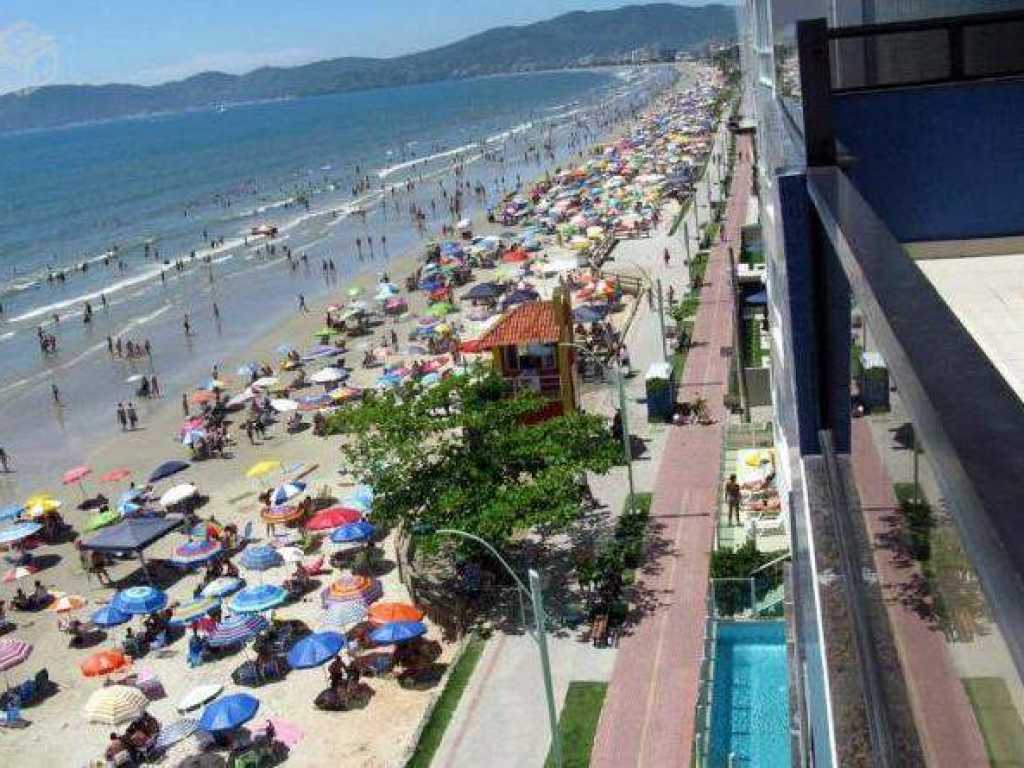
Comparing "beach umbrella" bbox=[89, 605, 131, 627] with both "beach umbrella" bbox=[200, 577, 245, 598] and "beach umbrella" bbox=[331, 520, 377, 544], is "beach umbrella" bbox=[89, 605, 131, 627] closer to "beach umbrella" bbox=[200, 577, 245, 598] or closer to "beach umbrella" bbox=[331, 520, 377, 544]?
"beach umbrella" bbox=[200, 577, 245, 598]

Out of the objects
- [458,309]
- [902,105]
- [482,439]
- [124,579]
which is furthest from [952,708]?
[458,309]

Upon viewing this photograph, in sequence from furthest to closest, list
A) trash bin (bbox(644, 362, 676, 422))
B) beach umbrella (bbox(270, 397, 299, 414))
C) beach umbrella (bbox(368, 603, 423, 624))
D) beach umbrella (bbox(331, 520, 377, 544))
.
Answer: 1. beach umbrella (bbox(270, 397, 299, 414))
2. trash bin (bbox(644, 362, 676, 422))
3. beach umbrella (bbox(331, 520, 377, 544))
4. beach umbrella (bbox(368, 603, 423, 624))

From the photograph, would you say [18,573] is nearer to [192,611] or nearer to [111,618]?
[111,618]

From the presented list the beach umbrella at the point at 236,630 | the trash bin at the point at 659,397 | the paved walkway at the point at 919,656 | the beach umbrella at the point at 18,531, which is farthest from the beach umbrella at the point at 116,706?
the paved walkway at the point at 919,656

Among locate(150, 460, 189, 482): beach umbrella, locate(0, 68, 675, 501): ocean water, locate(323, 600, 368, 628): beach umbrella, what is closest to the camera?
locate(323, 600, 368, 628): beach umbrella

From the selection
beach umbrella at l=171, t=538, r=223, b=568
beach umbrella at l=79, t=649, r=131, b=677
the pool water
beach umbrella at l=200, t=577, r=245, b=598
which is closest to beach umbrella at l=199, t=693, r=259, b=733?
beach umbrella at l=79, t=649, r=131, b=677
